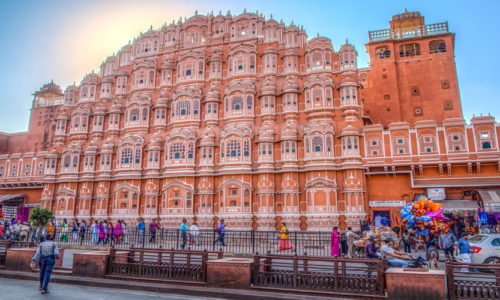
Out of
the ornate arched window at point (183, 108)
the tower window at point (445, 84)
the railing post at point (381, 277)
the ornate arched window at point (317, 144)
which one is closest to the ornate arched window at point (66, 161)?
the ornate arched window at point (183, 108)

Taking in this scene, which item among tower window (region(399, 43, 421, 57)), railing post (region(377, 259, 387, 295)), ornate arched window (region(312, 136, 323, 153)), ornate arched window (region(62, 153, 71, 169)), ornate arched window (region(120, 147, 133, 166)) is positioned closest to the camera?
railing post (region(377, 259, 387, 295))

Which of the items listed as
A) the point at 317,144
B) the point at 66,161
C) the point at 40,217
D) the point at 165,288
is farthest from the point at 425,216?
the point at 66,161

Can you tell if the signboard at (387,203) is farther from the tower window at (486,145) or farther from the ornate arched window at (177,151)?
the ornate arched window at (177,151)

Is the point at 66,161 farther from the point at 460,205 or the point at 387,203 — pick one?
the point at 460,205

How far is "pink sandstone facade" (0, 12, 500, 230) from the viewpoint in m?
28.4

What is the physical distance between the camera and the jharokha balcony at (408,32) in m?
35.8

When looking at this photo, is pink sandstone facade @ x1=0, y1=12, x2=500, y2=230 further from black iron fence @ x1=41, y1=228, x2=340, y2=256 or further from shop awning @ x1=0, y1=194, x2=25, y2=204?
black iron fence @ x1=41, y1=228, x2=340, y2=256

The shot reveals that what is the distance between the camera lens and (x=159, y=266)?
1065 centimetres

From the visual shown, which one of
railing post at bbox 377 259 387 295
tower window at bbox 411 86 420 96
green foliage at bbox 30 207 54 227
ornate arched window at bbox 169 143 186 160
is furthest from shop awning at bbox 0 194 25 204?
tower window at bbox 411 86 420 96

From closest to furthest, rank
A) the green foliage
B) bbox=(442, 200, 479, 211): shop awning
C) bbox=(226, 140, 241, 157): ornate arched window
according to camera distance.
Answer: the green foliage
bbox=(442, 200, 479, 211): shop awning
bbox=(226, 140, 241, 157): ornate arched window

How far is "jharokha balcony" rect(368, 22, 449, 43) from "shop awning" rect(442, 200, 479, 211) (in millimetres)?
18358

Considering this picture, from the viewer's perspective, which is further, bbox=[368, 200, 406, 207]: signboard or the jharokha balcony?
the jharokha balcony

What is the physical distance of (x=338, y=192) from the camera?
28.9 metres

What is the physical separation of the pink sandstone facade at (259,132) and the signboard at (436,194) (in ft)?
1.24
